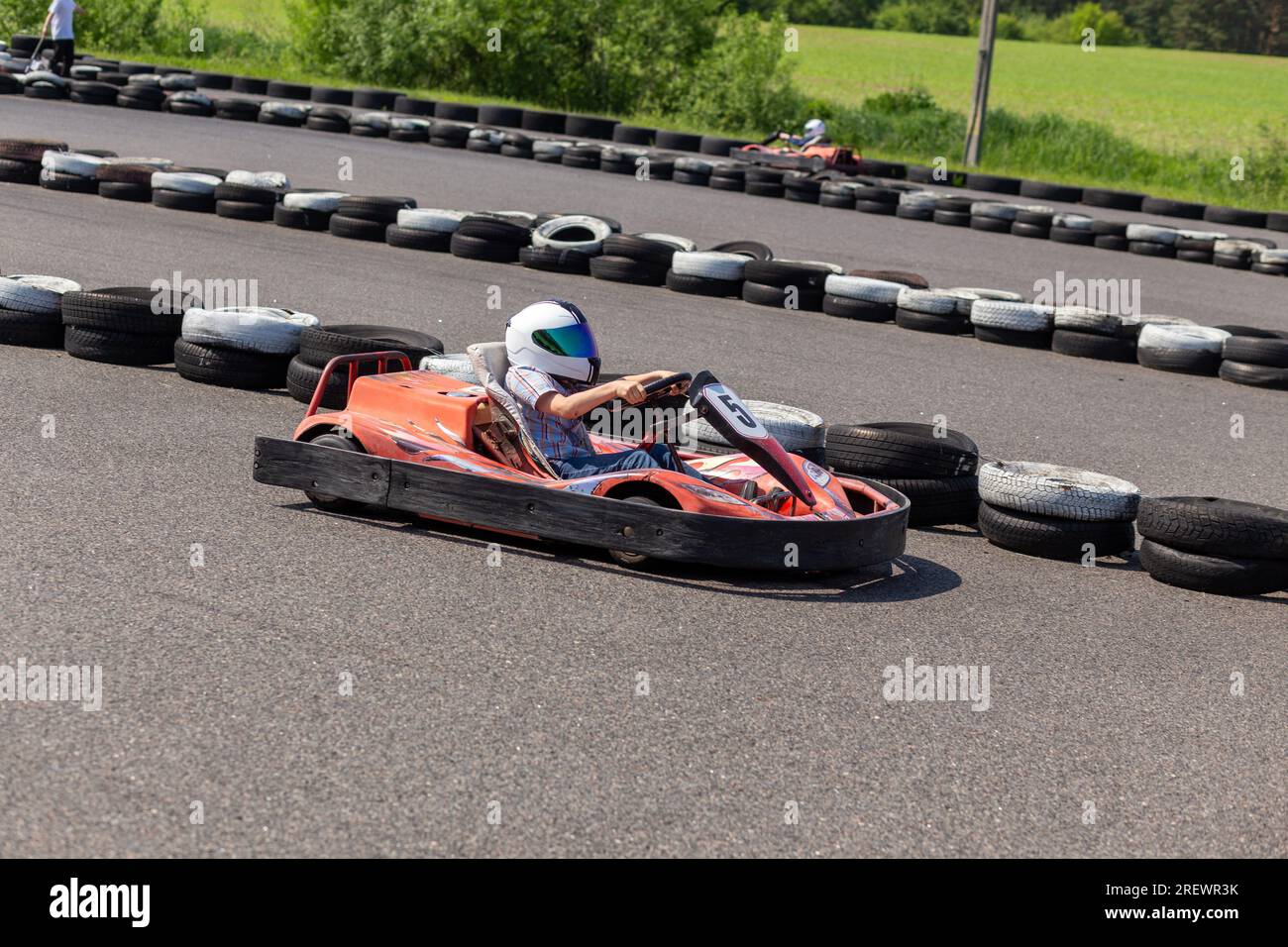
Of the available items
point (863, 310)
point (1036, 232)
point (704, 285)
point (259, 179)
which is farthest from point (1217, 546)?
point (1036, 232)

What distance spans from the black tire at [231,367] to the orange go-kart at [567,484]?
1.60 meters

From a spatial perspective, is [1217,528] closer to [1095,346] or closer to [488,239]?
[1095,346]

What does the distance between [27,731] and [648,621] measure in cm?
190

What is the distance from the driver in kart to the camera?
18.2ft

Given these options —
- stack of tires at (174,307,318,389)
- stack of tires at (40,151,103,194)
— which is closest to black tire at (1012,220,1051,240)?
stack of tires at (40,151,103,194)

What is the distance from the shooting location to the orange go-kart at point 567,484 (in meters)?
5.21

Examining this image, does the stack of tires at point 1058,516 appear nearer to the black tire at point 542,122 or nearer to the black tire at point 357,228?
the black tire at point 357,228

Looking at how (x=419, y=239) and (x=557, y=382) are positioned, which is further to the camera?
(x=419, y=239)

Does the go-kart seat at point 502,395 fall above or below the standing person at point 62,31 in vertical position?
below

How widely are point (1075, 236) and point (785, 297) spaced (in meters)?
7.39

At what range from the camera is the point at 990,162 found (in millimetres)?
26562

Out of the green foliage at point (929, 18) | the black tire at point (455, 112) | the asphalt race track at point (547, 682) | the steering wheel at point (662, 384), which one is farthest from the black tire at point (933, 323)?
the green foliage at point (929, 18)

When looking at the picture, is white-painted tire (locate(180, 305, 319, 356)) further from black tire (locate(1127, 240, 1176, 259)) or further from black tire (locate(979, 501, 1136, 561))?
black tire (locate(1127, 240, 1176, 259))

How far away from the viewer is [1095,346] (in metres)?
10.8
